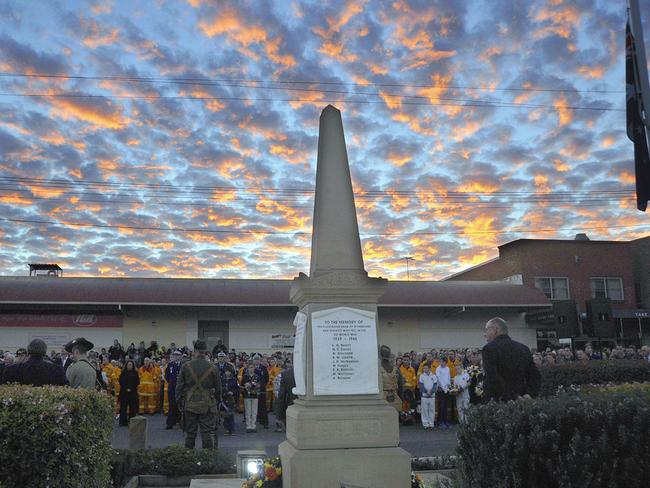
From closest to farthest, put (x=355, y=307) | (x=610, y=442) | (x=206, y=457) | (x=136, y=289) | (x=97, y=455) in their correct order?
(x=610, y=442), (x=97, y=455), (x=355, y=307), (x=206, y=457), (x=136, y=289)

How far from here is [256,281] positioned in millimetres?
29953

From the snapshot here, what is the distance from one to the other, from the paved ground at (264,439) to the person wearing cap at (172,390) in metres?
0.30

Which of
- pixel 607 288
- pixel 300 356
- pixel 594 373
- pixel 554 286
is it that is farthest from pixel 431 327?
pixel 300 356

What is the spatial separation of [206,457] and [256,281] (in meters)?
19.9

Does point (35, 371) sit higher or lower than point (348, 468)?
higher

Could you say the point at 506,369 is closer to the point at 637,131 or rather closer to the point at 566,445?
the point at 566,445

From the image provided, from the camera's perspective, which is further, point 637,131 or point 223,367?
point 223,367

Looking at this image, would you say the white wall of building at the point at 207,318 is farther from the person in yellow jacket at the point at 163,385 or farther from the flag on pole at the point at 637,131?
the flag on pole at the point at 637,131

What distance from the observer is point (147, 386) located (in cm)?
2080

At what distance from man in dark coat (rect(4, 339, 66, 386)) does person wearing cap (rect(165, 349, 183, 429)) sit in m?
9.58

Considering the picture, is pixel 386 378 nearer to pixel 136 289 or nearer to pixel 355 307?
pixel 355 307

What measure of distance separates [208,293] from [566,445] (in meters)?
24.4

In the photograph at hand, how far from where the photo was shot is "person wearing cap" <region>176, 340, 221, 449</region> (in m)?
11.2

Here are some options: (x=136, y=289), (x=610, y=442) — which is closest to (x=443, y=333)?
(x=136, y=289)
